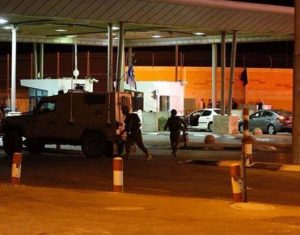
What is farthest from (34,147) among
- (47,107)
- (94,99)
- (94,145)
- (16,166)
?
(16,166)

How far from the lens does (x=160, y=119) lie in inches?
1594

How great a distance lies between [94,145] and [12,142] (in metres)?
3.12

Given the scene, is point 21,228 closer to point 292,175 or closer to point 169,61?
point 292,175

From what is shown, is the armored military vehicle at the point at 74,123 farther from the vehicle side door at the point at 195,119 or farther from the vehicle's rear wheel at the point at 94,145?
the vehicle side door at the point at 195,119

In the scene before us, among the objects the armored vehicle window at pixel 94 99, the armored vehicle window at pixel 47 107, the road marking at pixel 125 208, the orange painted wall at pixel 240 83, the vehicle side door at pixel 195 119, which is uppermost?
the orange painted wall at pixel 240 83

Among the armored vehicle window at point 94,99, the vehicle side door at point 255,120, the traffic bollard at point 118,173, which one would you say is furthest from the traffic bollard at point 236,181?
the vehicle side door at point 255,120

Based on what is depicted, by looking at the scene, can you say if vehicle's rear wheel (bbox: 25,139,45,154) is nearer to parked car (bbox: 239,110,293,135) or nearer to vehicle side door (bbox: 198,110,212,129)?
parked car (bbox: 239,110,293,135)

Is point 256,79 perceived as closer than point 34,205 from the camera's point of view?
No

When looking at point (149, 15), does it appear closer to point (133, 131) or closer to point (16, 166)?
point (133, 131)

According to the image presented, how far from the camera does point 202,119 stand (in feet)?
142

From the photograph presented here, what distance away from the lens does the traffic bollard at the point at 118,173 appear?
45.9 ft

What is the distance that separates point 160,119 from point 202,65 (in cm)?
1863

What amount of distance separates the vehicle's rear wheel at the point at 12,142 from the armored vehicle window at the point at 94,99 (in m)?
2.81

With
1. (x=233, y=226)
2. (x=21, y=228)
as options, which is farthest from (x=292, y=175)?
(x=21, y=228)
